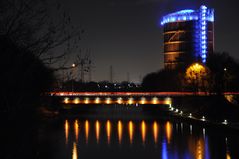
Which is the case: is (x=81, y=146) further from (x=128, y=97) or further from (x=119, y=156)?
(x=128, y=97)

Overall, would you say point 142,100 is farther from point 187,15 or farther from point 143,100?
point 187,15

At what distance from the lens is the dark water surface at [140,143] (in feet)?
166

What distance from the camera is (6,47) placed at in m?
14.7

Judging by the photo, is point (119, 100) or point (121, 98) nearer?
point (119, 100)

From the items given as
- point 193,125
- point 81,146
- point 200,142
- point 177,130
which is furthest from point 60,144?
point 193,125

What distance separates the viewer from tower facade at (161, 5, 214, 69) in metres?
184

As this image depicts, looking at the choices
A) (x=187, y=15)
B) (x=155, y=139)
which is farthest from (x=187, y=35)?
(x=155, y=139)

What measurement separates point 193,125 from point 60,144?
1263 inches

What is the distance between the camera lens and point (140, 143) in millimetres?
62844

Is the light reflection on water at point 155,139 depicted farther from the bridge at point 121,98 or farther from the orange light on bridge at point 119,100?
the orange light on bridge at point 119,100

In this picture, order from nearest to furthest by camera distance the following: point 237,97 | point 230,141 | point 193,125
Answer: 1. point 230,141
2. point 193,125
3. point 237,97

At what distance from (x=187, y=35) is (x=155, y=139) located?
12413 centimetres

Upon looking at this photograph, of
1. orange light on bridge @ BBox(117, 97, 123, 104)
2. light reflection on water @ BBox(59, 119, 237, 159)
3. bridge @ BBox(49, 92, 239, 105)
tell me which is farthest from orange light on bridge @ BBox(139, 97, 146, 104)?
light reflection on water @ BBox(59, 119, 237, 159)

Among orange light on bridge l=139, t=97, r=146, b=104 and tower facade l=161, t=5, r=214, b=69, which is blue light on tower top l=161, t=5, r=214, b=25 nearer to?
tower facade l=161, t=5, r=214, b=69
